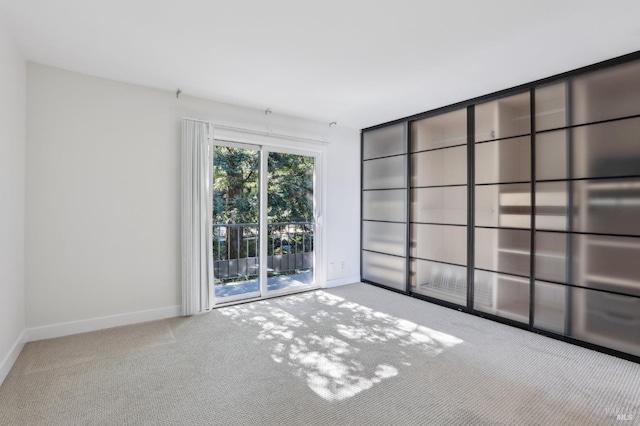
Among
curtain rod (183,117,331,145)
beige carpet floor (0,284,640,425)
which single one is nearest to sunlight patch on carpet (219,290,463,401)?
beige carpet floor (0,284,640,425)

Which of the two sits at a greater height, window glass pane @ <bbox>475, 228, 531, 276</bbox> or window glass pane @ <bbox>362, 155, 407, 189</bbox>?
window glass pane @ <bbox>362, 155, 407, 189</bbox>

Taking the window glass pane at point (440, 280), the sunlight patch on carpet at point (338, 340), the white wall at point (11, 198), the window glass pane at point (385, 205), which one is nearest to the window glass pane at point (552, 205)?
the window glass pane at point (440, 280)

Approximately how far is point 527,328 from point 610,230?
1191 millimetres

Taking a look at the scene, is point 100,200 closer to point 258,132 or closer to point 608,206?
point 258,132

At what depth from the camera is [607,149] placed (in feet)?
8.68

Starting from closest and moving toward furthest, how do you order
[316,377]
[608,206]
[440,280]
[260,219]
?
[316,377] < [608,206] < [440,280] < [260,219]

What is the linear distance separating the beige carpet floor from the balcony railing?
0.92m

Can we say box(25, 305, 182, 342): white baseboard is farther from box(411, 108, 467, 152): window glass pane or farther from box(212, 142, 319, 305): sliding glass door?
box(411, 108, 467, 152): window glass pane

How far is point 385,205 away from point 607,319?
2.74 m

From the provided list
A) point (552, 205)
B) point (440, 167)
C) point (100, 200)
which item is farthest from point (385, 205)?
point (100, 200)

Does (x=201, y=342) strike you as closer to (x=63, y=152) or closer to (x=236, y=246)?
(x=236, y=246)

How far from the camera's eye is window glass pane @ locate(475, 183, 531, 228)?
3.16 m

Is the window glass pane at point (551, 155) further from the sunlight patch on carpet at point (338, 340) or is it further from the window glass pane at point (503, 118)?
the sunlight patch on carpet at point (338, 340)

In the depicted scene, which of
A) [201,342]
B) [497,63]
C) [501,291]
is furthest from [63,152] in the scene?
[501,291]
